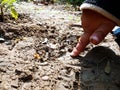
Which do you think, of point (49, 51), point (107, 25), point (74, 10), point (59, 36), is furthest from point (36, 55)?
point (74, 10)

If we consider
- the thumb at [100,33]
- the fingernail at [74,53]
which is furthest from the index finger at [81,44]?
the thumb at [100,33]

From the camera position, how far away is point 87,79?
1844mm

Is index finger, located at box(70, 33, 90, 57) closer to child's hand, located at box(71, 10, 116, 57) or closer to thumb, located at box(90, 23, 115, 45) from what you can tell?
child's hand, located at box(71, 10, 116, 57)

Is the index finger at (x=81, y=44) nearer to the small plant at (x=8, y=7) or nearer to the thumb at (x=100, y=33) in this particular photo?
the thumb at (x=100, y=33)

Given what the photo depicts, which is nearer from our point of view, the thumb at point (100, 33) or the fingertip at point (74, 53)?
the thumb at point (100, 33)

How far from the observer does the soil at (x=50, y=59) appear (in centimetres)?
178

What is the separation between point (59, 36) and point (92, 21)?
1.75 feet

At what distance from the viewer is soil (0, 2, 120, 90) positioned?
5.85ft

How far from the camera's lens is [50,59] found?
80.3 inches

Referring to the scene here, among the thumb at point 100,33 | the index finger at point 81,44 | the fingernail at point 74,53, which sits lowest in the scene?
the fingernail at point 74,53

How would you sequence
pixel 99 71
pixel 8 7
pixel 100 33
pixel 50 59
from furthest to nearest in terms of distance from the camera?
pixel 8 7
pixel 50 59
pixel 99 71
pixel 100 33

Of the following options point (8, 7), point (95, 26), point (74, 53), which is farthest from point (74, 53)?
point (8, 7)

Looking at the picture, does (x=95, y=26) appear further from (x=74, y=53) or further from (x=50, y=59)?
(x=50, y=59)

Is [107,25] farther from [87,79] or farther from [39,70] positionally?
[39,70]
